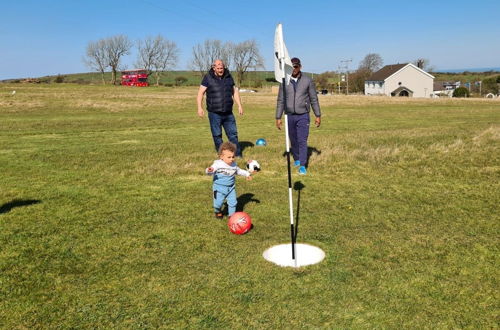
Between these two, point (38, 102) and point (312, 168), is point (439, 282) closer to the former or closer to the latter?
point (312, 168)

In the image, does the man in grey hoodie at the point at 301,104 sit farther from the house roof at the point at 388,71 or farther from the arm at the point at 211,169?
the house roof at the point at 388,71

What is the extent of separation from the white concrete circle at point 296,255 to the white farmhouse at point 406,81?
10178 cm

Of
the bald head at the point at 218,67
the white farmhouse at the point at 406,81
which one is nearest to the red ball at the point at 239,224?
the bald head at the point at 218,67

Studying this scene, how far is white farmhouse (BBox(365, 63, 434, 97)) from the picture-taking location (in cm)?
10069

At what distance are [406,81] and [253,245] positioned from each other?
350ft

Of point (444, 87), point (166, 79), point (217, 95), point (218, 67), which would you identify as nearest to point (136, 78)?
point (166, 79)

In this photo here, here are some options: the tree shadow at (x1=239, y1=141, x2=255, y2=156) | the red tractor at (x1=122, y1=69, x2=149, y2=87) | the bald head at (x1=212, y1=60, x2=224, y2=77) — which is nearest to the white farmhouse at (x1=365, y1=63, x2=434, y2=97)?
the red tractor at (x1=122, y1=69, x2=149, y2=87)

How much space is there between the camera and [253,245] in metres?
5.55

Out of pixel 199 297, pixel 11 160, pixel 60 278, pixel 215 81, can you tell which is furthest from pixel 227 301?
pixel 11 160

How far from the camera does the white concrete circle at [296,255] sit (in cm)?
498

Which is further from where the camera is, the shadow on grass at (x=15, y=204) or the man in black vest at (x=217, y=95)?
Answer: the man in black vest at (x=217, y=95)

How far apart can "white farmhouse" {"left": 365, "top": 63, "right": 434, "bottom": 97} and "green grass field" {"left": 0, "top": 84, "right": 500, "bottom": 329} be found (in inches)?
3766

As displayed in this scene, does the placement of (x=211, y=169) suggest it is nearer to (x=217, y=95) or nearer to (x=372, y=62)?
(x=217, y=95)

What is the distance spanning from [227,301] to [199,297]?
0.31m
